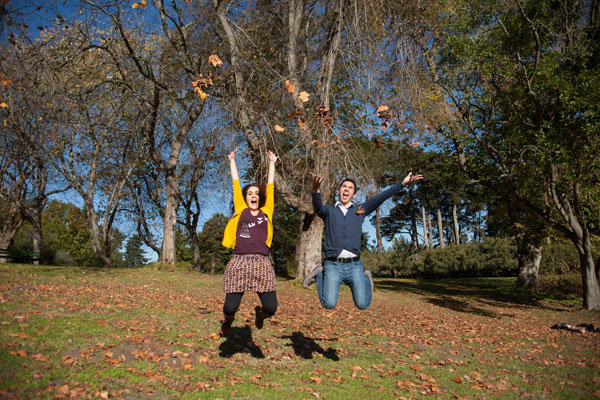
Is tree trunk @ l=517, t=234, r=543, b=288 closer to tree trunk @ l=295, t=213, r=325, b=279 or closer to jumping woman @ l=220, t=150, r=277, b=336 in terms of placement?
tree trunk @ l=295, t=213, r=325, b=279

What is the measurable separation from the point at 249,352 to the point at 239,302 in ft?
6.77

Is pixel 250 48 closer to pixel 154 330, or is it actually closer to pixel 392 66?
pixel 392 66

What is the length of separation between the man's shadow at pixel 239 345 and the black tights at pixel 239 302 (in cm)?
167

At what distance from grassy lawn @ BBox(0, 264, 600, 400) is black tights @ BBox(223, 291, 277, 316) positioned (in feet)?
3.18

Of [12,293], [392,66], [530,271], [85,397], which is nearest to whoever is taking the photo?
[85,397]

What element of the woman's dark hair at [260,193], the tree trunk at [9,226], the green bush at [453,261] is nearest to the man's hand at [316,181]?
the woman's dark hair at [260,193]

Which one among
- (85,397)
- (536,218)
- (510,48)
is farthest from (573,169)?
(85,397)

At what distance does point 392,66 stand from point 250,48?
4584 millimetres

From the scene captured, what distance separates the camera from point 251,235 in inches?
209

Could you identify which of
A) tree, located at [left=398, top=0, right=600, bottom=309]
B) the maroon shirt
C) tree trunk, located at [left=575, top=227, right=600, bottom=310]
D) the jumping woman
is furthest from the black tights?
tree trunk, located at [left=575, top=227, right=600, bottom=310]

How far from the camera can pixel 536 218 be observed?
21.0m

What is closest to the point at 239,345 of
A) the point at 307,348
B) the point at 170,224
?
the point at 307,348

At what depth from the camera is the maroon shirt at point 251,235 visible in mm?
5316

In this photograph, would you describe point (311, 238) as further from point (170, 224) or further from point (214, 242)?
point (214, 242)
